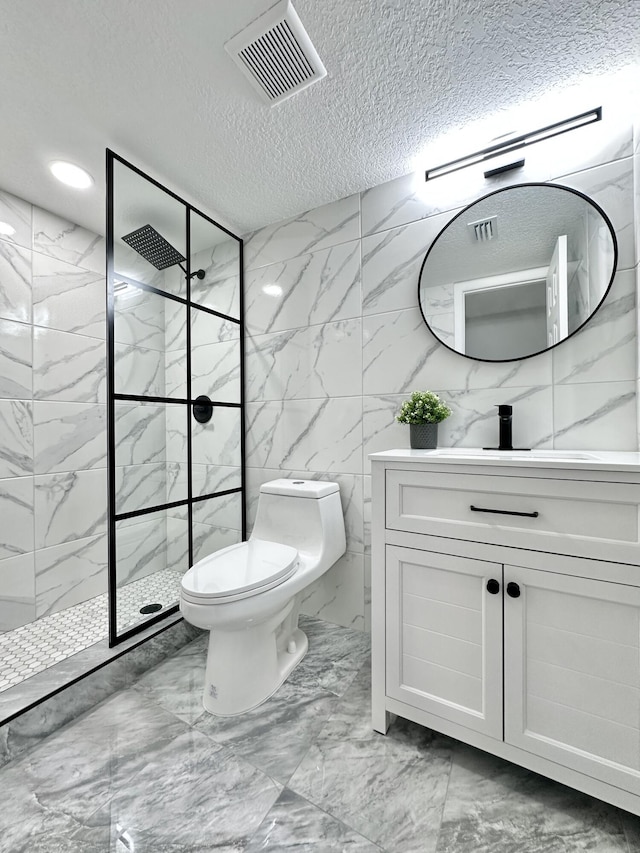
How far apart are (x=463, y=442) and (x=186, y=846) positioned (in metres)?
1.50

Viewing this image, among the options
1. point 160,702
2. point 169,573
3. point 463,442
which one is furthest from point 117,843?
point 463,442

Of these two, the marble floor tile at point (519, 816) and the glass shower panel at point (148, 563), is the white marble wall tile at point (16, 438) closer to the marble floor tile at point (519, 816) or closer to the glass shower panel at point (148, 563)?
the glass shower panel at point (148, 563)

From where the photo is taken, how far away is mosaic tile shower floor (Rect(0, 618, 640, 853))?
3.05 ft

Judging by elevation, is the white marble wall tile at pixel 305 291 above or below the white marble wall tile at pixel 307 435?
above

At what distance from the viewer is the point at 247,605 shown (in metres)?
1.27

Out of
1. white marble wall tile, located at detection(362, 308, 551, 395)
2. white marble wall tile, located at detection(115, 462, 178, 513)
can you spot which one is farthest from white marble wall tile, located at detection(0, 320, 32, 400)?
white marble wall tile, located at detection(362, 308, 551, 395)

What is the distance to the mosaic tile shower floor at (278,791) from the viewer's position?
929 millimetres

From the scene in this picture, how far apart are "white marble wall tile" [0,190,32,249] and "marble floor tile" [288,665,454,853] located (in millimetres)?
2531

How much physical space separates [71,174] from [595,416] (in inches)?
95.0

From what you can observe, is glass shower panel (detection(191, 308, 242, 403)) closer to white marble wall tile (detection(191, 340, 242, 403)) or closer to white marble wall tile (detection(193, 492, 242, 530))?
white marble wall tile (detection(191, 340, 242, 403))

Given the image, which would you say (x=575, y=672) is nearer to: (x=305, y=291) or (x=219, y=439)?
(x=219, y=439)

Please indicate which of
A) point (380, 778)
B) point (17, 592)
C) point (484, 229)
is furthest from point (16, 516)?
point (484, 229)

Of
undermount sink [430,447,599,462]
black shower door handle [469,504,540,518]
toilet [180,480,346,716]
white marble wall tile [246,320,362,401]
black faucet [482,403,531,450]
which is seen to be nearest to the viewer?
black shower door handle [469,504,540,518]

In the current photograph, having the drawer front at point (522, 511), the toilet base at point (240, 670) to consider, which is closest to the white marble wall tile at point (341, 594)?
the toilet base at point (240, 670)
